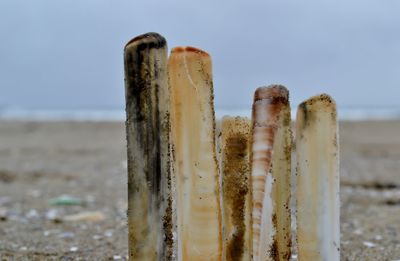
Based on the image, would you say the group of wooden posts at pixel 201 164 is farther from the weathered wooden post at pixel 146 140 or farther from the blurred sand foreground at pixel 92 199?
the blurred sand foreground at pixel 92 199

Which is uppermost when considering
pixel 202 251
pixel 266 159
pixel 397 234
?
pixel 266 159

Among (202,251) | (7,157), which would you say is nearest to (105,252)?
(202,251)

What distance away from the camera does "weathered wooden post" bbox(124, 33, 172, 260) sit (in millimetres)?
2775

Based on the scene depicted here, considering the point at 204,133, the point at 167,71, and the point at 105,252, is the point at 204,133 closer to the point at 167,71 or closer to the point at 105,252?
the point at 167,71

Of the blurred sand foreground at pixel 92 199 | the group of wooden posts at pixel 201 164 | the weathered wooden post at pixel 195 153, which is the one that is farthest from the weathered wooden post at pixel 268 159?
the blurred sand foreground at pixel 92 199

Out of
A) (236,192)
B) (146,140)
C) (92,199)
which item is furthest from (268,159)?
(92,199)

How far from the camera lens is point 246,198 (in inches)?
116

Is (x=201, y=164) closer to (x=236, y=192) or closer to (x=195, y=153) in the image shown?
(x=195, y=153)

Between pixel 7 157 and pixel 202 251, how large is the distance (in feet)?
43.5

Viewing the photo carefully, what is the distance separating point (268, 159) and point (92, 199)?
6.29 metres

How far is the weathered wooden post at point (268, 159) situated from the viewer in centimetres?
286

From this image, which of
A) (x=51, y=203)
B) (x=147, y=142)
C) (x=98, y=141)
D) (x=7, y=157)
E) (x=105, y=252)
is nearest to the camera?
(x=147, y=142)

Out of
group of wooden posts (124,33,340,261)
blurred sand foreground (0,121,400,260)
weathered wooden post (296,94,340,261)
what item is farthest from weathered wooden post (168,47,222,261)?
blurred sand foreground (0,121,400,260)

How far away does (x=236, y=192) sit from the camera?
2951mm
